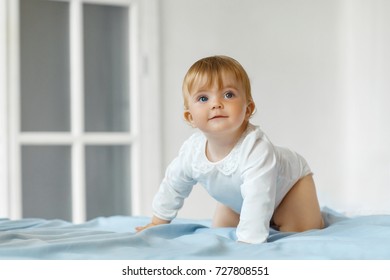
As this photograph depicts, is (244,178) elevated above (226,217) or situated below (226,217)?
above

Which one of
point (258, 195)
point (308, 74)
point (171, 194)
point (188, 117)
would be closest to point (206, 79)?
point (188, 117)

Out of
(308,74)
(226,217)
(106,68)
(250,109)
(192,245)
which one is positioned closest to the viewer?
(192,245)

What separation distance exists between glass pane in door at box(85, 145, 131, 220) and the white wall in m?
Result: 0.20

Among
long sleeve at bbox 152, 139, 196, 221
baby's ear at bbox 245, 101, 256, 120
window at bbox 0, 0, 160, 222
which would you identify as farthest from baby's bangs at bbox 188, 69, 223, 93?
window at bbox 0, 0, 160, 222

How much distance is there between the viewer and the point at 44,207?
2557 millimetres

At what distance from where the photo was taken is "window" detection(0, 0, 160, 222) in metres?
2.48

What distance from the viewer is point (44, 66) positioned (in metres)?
2.58

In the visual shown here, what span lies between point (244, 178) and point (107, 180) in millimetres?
1515

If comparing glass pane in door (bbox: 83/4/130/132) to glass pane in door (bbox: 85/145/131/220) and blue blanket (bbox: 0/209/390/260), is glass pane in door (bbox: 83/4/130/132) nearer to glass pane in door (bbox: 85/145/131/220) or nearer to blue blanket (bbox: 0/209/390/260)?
glass pane in door (bbox: 85/145/131/220)

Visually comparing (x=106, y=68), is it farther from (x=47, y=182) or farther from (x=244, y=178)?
(x=244, y=178)

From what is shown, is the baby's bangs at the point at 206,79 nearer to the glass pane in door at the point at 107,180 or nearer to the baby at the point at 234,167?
the baby at the point at 234,167

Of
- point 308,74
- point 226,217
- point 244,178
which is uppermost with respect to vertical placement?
point 308,74

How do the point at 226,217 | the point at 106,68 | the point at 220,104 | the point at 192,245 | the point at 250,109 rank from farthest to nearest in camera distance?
the point at 106,68, the point at 226,217, the point at 250,109, the point at 220,104, the point at 192,245
